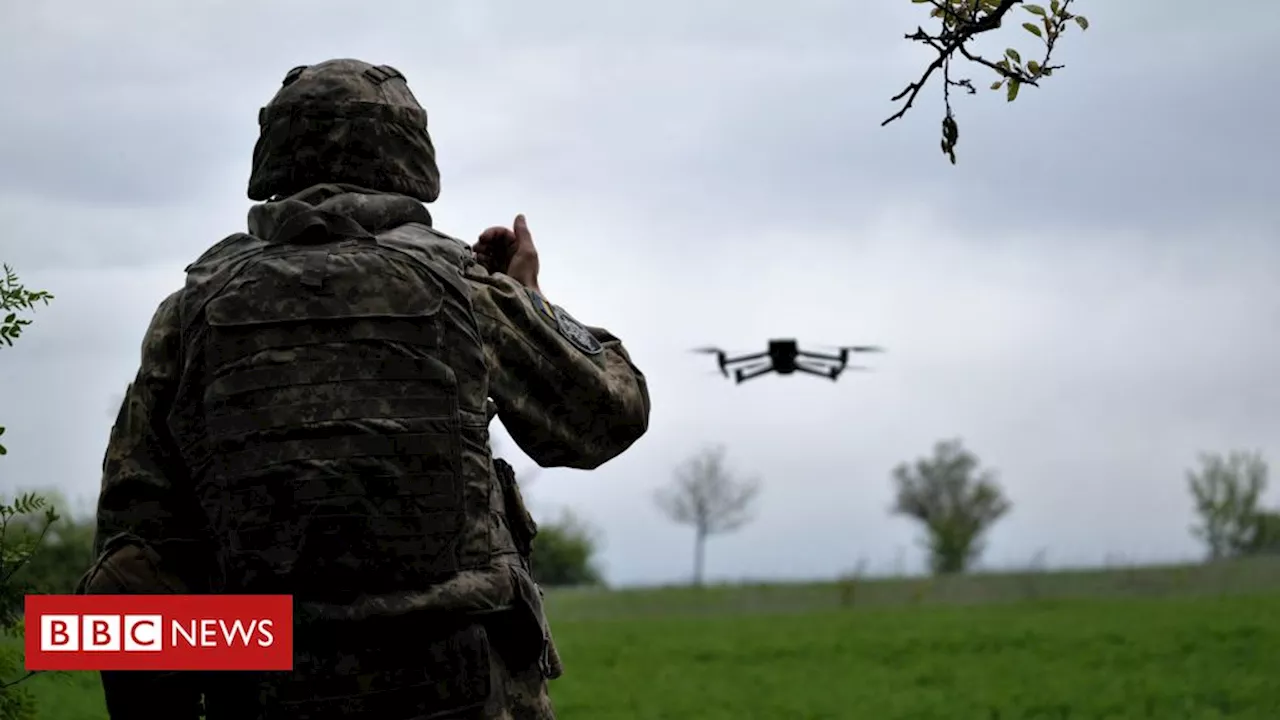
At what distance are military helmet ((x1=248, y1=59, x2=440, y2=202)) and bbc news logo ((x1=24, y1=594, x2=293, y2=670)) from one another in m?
1.09

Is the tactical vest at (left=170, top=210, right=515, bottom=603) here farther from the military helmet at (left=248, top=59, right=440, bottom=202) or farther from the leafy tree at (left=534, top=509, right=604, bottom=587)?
the leafy tree at (left=534, top=509, right=604, bottom=587)

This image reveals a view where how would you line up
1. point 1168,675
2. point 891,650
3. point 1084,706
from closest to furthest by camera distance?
point 1084,706
point 1168,675
point 891,650

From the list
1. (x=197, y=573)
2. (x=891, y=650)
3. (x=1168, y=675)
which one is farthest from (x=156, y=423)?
(x=891, y=650)

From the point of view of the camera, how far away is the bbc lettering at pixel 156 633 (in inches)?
156

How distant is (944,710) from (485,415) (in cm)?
1664

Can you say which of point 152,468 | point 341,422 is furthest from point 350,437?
point 152,468

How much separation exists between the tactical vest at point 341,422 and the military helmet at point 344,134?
0.31 metres

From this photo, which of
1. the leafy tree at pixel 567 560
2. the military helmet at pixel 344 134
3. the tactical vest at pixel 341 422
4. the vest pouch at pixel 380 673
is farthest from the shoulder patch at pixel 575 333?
the leafy tree at pixel 567 560

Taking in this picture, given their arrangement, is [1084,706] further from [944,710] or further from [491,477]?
[491,477]

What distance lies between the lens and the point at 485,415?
13.5 feet

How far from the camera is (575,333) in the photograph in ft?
14.5

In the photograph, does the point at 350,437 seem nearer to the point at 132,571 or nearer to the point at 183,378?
the point at 183,378

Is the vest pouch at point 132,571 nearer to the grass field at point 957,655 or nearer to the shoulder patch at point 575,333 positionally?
the shoulder patch at point 575,333

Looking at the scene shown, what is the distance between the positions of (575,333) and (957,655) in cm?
2234
